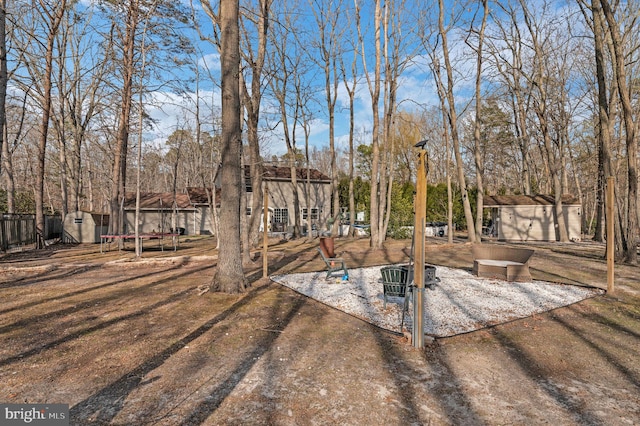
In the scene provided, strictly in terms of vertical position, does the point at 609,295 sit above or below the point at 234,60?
below

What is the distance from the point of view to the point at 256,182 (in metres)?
14.6

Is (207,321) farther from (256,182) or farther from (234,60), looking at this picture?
(256,182)

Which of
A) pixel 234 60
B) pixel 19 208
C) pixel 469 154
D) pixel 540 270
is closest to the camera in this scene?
pixel 234 60

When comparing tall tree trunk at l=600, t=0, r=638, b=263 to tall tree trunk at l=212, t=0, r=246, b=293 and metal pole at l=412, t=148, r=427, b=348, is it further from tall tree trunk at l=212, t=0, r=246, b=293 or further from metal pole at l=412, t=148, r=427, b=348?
tall tree trunk at l=212, t=0, r=246, b=293

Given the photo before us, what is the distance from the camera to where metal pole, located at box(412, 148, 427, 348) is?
15.4 feet

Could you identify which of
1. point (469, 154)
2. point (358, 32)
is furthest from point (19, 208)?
point (469, 154)

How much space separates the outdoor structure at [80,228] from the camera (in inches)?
839

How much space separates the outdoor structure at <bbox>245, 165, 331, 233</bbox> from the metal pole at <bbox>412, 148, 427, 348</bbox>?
82.5 ft

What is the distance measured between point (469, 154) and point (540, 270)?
104 ft

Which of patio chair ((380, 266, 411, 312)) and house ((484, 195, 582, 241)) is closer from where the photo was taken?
patio chair ((380, 266, 411, 312))

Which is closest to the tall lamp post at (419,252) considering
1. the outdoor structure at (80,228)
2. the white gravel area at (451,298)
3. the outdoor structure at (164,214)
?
the white gravel area at (451,298)

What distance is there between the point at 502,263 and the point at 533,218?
52.6ft

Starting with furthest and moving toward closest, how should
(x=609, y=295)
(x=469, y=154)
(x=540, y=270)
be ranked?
(x=469, y=154) < (x=540, y=270) < (x=609, y=295)

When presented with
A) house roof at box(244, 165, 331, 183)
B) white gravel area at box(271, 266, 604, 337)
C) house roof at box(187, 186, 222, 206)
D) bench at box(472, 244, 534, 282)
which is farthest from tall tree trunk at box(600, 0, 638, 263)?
house roof at box(187, 186, 222, 206)
